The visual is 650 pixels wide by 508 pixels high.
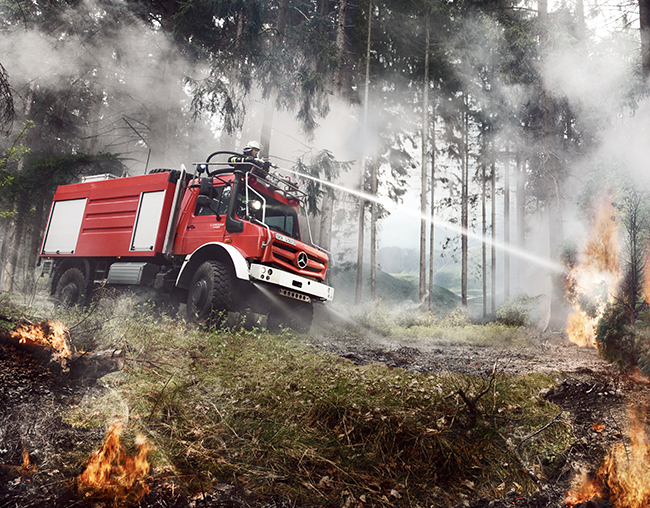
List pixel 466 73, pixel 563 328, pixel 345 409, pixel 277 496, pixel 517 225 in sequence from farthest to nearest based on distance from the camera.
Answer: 1. pixel 517 225
2. pixel 466 73
3. pixel 563 328
4. pixel 345 409
5. pixel 277 496

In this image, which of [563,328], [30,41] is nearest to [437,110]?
[563,328]

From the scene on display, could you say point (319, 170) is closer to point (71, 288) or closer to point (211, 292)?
point (211, 292)

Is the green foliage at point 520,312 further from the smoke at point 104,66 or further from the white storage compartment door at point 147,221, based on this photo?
the smoke at point 104,66

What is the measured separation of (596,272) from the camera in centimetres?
734

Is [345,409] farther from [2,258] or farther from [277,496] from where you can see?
[2,258]

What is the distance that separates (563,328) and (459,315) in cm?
398

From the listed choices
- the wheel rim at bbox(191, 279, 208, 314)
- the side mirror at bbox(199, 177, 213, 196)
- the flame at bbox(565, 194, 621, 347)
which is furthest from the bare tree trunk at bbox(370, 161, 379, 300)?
the wheel rim at bbox(191, 279, 208, 314)

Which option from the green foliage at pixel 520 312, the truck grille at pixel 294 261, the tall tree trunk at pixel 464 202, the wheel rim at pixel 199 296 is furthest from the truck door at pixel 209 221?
the tall tree trunk at pixel 464 202

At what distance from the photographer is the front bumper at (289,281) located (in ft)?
21.8

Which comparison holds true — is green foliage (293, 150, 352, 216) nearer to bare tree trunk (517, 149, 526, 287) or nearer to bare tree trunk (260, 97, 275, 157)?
bare tree trunk (260, 97, 275, 157)

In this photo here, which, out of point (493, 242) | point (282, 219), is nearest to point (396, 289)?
point (493, 242)

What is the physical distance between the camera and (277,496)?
2.15 metres

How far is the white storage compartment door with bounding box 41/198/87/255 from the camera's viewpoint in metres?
9.45

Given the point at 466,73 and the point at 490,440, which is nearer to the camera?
the point at 490,440
